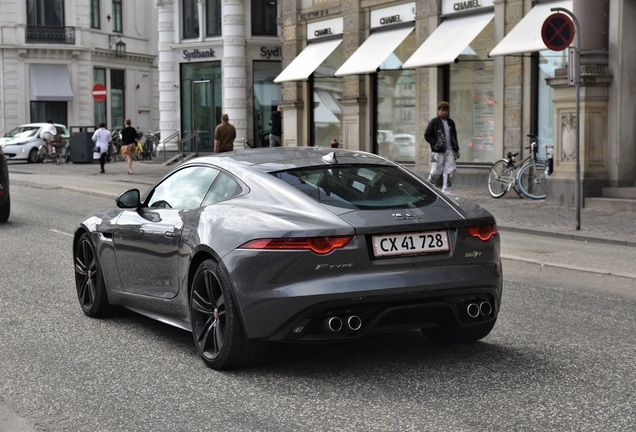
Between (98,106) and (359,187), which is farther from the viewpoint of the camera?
(98,106)

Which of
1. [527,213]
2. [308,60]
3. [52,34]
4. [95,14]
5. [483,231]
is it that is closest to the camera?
[483,231]

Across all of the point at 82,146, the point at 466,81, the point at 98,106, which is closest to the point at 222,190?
the point at 466,81

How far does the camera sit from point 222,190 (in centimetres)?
652

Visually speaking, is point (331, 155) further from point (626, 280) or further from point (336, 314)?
point (626, 280)

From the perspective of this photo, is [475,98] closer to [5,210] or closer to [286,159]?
[5,210]

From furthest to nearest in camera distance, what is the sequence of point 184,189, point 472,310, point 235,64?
point 235,64 → point 184,189 → point 472,310

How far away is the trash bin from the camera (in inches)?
1641

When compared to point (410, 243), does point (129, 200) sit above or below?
above

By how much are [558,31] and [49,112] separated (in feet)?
148

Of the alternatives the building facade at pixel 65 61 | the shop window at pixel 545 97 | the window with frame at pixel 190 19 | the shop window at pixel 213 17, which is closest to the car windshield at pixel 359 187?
the shop window at pixel 545 97

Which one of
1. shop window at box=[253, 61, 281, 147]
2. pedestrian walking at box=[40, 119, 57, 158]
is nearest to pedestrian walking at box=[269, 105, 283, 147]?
shop window at box=[253, 61, 281, 147]

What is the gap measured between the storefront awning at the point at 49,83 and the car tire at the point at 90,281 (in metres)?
50.0

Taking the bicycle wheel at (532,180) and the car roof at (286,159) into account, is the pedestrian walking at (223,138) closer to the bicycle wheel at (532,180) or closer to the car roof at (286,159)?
the bicycle wheel at (532,180)

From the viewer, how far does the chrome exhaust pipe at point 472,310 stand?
5.94 meters
